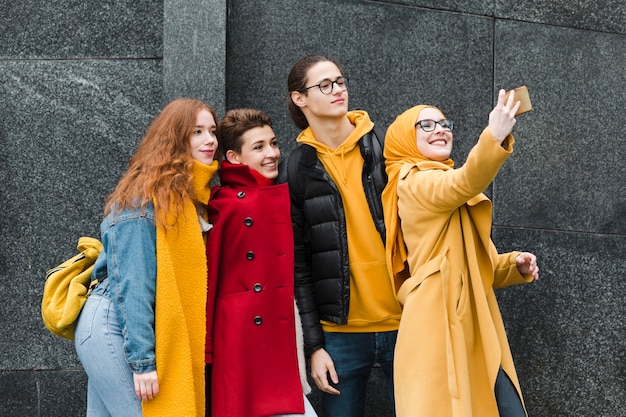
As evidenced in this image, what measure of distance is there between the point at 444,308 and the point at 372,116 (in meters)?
1.87

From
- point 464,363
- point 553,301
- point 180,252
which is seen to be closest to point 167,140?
point 180,252

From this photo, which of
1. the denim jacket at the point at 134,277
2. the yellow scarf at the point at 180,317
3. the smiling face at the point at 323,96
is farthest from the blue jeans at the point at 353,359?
the smiling face at the point at 323,96

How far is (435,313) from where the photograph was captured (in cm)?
390

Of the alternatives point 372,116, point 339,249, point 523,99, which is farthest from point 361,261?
point 372,116

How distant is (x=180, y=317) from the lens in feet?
12.6

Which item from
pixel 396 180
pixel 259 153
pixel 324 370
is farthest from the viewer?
pixel 259 153

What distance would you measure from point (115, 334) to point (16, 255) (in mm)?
1910

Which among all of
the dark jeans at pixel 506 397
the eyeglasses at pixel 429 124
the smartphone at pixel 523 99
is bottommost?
the dark jeans at pixel 506 397

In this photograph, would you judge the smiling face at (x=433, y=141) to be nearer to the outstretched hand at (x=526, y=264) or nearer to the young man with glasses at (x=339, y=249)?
the young man with glasses at (x=339, y=249)

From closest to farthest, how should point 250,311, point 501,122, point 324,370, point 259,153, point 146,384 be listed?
point 501,122 < point 146,384 < point 250,311 < point 324,370 < point 259,153

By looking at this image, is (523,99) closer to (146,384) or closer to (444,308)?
(444,308)

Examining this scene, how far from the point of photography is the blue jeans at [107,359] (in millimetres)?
3797

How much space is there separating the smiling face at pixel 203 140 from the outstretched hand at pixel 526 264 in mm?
1488

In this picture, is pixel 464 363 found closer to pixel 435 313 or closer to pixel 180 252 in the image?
pixel 435 313
